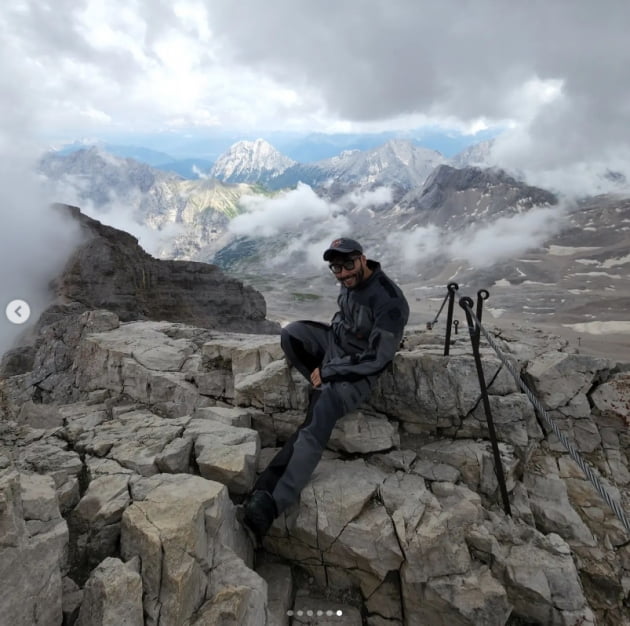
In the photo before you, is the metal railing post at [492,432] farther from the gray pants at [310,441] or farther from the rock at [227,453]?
the rock at [227,453]

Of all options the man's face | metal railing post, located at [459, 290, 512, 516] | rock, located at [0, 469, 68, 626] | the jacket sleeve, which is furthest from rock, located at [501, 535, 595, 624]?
rock, located at [0, 469, 68, 626]

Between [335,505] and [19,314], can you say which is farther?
[19,314]

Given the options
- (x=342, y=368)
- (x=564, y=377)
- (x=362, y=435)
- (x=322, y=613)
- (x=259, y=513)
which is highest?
(x=342, y=368)

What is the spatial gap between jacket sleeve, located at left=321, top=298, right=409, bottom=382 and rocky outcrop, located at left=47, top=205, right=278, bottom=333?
1326 inches

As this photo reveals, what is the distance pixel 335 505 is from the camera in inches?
217

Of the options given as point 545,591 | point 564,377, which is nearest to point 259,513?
point 545,591

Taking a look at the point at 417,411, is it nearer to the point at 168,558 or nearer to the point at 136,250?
the point at 168,558

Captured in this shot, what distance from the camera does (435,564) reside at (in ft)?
16.5

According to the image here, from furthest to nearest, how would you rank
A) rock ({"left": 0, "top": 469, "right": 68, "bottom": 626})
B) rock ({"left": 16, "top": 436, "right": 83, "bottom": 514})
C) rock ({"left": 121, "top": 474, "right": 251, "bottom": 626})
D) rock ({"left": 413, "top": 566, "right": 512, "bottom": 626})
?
1. rock ({"left": 16, "top": 436, "right": 83, "bottom": 514})
2. rock ({"left": 413, "top": 566, "right": 512, "bottom": 626})
3. rock ({"left": 121, "top": 474, "right": 251, "bottom": 626})
4. rock ({"left": 0, "top": 469, "right": 68, "bottom": 626})

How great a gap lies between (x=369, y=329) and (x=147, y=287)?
39.9 meters

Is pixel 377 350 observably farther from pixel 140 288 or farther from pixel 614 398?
A: pixel 140 288

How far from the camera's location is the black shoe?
5148mm

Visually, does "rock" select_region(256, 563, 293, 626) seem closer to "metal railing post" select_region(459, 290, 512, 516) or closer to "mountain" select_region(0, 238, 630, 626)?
"mountain" select_region(0, 238, 630, 626)

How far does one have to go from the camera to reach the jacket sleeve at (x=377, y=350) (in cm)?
598
